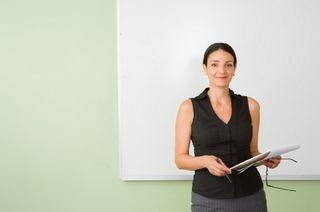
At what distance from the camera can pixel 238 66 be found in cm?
188

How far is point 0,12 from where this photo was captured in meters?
1.91

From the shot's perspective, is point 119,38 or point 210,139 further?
point 119,38

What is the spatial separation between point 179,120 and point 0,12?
137 cm

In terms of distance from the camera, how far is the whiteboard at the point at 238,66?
1.87 metres

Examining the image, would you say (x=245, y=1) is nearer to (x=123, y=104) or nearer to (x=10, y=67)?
(x=123, y=104)

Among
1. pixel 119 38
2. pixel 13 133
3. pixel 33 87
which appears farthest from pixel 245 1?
pixel 13 133

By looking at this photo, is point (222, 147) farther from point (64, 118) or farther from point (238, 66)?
point (64, 118)

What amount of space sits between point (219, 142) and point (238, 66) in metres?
0.76

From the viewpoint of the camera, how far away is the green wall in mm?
1907

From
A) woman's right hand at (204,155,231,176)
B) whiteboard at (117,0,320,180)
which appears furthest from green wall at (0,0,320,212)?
woman's right hand at (204,155,231,176)

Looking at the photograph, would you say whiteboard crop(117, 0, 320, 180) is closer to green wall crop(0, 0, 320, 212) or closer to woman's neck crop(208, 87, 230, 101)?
green wall crop(0, 0, 320, 212)

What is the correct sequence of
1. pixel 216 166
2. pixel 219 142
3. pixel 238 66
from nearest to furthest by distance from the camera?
pixel 216 166 → pixel 219 142 → pixel 238 66

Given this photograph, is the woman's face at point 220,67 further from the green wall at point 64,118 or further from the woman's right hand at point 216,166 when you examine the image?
the green wall at point 64,118

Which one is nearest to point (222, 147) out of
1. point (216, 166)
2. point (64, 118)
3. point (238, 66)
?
point (216, 166)
